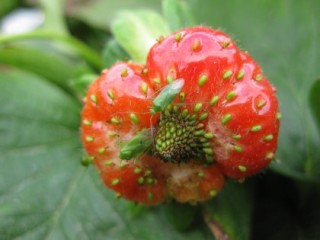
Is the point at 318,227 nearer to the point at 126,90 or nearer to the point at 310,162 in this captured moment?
the point at 310,162

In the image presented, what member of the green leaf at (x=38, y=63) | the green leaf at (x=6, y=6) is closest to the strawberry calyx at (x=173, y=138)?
the green leaf at (x=38, y=63)

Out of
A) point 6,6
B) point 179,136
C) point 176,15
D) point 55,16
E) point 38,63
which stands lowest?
point 179,136

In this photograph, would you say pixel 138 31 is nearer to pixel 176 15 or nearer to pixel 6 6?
pixel 176 15

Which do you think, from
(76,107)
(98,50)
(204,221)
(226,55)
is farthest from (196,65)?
(98,50)

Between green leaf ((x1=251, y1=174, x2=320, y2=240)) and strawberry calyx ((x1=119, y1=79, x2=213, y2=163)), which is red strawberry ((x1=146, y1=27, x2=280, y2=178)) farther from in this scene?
green leaf ((x1=251, y1=174, x2=320, y2=240))

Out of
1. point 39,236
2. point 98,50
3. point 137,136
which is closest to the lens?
point 137,136

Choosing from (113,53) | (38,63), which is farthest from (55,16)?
(113,53)

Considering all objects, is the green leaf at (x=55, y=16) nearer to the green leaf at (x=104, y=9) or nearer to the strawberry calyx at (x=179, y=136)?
the green leaf at (x=104, y=9)
